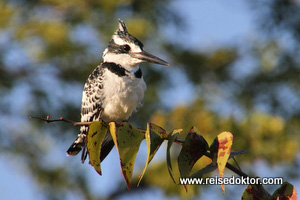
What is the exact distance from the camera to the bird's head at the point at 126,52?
247 centimetres

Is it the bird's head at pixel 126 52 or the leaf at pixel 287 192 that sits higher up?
the bird's head at pixel 126 52

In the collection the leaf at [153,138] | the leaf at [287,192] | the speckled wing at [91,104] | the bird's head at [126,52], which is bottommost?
the speckled wing at [91,104]

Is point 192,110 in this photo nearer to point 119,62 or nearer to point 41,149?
point 119,62

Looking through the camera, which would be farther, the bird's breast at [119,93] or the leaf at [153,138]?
the bird's breast at [119,93]

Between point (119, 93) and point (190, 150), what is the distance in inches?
45.4

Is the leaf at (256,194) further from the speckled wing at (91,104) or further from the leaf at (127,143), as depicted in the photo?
the speckled wing at (91,104)

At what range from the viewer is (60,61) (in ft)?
16.0

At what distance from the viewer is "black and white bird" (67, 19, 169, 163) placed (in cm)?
245

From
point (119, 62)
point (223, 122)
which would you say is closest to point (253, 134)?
point (223, 122)

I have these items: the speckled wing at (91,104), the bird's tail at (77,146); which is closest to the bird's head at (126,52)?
the speckled wing at (91,104)

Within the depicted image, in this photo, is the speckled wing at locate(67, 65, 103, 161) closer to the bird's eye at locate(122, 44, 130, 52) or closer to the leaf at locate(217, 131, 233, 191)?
the bird's eye at locate(122, 44, 130, 52)

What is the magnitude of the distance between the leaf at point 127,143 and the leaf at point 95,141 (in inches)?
3.0

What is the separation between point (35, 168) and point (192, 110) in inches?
87.2

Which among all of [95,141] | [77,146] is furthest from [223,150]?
[77,146]
